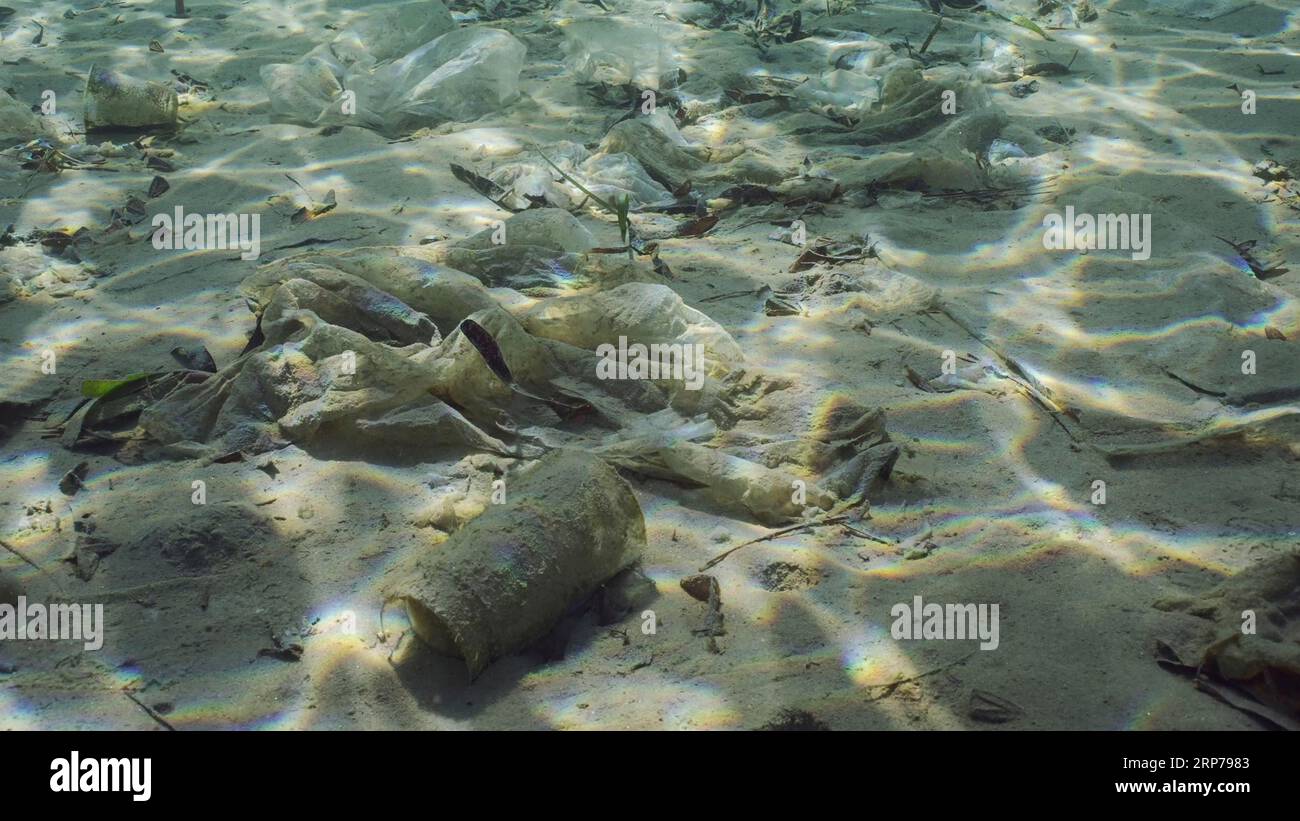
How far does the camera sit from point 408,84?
18.9ft

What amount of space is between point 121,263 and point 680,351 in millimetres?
2432

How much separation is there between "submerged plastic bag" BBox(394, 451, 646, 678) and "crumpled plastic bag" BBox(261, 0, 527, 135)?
3.62 m

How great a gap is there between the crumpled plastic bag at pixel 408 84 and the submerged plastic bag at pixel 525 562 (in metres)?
3.62

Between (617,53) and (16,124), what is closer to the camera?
(16,124)

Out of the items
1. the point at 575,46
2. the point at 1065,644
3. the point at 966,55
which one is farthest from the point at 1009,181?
the point at 1065,644

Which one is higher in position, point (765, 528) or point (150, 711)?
point (765, 528)

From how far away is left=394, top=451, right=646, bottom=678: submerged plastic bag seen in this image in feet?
7.05

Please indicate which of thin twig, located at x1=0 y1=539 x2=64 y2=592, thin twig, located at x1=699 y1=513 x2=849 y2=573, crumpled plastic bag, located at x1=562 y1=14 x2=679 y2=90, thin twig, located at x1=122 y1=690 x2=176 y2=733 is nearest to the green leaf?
thin twig, located at x1=0 y1=539 x2=64 y2=592

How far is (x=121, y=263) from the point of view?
425 centimetres

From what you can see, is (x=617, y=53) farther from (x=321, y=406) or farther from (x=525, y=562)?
(x=525, y=562)

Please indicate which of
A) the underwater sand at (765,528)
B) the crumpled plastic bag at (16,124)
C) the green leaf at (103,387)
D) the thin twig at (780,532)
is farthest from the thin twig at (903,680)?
the crumpled plastic bag at (16,124)

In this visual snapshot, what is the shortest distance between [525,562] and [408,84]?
13.8 ft

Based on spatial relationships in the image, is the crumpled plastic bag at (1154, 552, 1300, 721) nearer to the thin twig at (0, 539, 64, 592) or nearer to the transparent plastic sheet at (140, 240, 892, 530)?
the transparent plastic sheet at (140, 240, 892, 530)

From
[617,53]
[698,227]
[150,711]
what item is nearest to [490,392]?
[150,711]
